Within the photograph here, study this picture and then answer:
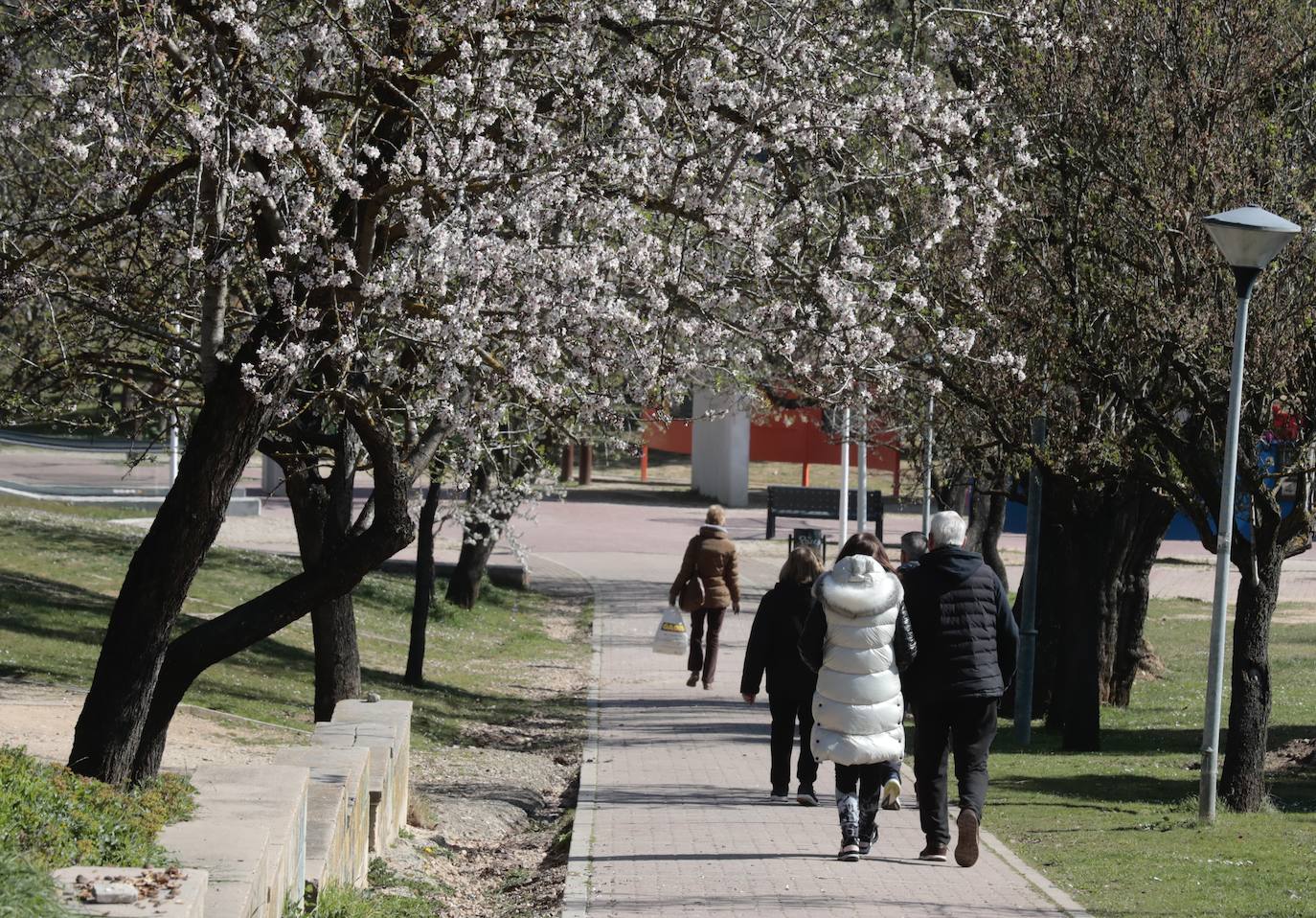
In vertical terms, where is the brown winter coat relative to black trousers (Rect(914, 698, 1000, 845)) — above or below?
above

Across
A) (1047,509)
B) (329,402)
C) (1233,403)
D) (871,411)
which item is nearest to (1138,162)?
(1233,403)

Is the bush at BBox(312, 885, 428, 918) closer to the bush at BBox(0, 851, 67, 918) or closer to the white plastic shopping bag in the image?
the bush at BBox(0, 851, 67, 918)

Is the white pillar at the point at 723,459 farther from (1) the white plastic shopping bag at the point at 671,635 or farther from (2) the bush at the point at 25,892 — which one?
(2) the bush at the point at 25,892

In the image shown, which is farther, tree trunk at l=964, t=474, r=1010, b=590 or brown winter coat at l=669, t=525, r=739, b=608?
tree trunk at l=964, t=474, r=1010, b=590

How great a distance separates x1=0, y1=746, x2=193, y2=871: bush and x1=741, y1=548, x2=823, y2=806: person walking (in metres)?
4.38

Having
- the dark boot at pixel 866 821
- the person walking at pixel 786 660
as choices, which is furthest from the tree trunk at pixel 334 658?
the dark boot at pixel 866 821

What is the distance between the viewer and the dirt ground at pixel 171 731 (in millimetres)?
9778

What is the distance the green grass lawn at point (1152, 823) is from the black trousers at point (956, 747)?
732 mm

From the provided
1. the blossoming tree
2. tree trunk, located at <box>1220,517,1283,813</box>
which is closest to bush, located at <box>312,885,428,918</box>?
the blossoming tree

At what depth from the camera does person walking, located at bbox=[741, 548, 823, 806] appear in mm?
9844

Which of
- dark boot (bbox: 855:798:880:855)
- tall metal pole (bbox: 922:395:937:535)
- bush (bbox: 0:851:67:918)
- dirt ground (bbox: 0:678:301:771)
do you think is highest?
tall metal pole (bbox: 922:395:937:535)

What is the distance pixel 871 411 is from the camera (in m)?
14.8

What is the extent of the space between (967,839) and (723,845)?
1511 millimetres

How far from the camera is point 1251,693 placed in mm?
10977
